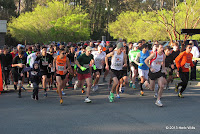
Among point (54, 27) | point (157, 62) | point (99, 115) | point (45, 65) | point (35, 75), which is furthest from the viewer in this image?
point (54, 27)

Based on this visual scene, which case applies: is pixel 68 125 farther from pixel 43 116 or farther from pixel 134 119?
pixel 134 119

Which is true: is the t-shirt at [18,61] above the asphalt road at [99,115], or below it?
above

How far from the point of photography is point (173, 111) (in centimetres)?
812

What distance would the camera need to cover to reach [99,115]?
760 centimetres

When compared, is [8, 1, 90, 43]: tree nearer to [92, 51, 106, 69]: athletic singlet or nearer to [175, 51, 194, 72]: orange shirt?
[92, 51, 106, 69]: athletic singlet

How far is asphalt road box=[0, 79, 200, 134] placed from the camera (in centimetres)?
626

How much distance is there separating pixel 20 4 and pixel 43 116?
6936 centimetres

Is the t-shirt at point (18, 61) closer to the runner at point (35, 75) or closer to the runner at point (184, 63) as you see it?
the runner at point (35, 75)

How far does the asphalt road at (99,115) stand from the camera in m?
6.26

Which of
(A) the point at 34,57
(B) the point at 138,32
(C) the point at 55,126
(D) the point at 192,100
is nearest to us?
(C) the point at 55,126

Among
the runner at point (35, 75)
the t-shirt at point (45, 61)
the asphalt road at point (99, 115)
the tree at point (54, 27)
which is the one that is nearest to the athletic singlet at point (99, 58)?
the asphalt road at point (99, 115)

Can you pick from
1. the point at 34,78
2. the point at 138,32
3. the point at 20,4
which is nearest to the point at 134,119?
the point at 34,78

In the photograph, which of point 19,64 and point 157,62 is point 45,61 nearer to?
point 19,64

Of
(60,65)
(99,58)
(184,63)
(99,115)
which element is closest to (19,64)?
(60,65)
